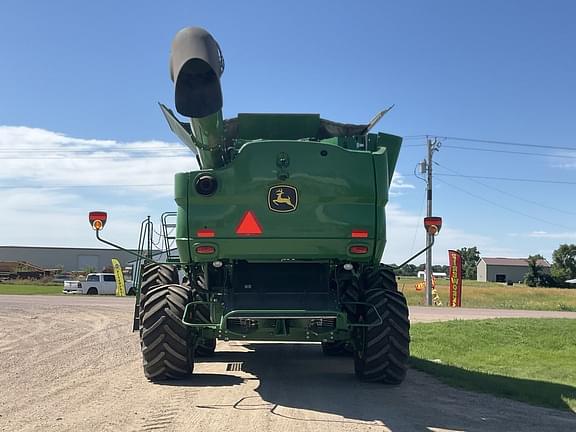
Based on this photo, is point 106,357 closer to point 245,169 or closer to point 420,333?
point 245,169

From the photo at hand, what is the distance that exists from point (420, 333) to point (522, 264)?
121624mm

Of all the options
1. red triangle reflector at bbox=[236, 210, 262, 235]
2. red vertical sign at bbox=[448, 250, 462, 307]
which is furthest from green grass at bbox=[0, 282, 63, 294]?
red triangle reflector at bbox=[236, 210, 262, 235]

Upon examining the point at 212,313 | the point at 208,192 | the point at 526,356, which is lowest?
the point at 526,356

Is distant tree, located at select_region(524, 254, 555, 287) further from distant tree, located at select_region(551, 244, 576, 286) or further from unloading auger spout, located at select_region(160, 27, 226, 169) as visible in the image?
unloading auger spout, located at select_region(160, 27, 226, 169)

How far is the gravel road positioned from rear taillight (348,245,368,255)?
1832 mm

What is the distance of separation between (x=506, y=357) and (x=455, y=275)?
2156 cm

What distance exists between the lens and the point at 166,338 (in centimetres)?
844

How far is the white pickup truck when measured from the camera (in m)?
45.8

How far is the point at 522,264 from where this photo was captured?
427 feet

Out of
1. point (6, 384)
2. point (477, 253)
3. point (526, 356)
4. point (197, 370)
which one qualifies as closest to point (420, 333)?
point (526, 356)

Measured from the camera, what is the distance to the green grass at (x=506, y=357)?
30.3 ft

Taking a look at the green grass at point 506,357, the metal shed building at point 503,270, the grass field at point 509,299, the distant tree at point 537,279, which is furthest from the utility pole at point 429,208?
the metal shed building at point 503,270

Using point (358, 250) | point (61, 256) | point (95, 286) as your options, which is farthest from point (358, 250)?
point (61, 256)

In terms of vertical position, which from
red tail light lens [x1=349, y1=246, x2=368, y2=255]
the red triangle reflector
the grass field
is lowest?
the grass field
